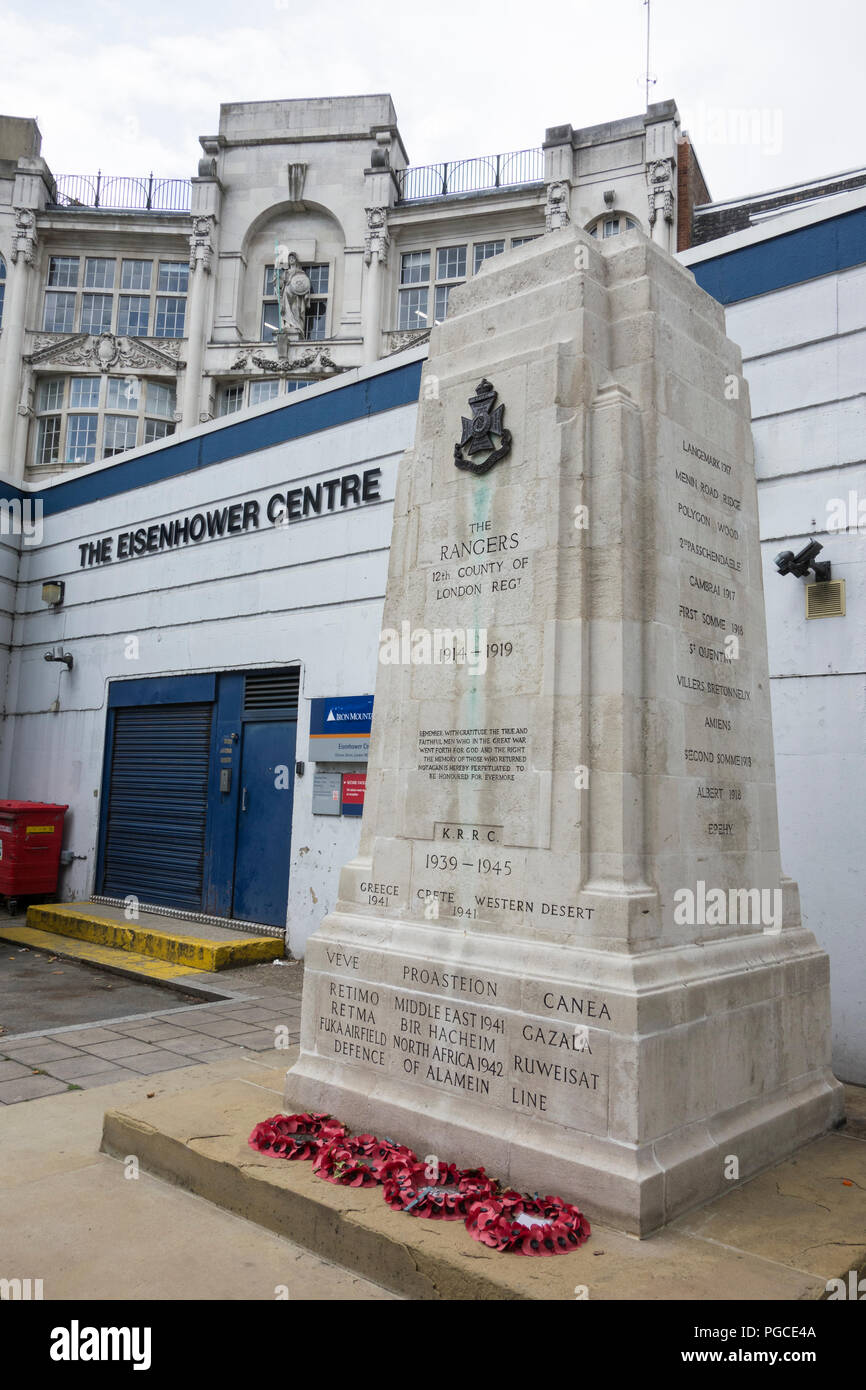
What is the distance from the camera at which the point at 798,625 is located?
23.3 ft

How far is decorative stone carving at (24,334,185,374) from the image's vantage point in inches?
1015

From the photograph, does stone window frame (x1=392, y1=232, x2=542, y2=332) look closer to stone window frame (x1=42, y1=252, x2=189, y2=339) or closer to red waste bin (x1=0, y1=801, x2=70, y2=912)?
stone window frame (x1=42, y1=252, x2=189, y2=339)

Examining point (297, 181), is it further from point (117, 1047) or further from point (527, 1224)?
point (527, 1224)

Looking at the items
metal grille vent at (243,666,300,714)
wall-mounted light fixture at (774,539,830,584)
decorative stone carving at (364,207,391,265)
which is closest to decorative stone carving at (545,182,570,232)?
decorative stone carving at (364,207,391,265)

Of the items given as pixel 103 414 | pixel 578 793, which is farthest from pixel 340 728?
pixel 103 414

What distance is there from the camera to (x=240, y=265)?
25562mm

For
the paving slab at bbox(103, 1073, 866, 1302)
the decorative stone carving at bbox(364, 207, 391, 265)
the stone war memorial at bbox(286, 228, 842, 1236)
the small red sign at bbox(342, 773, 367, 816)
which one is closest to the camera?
the paving slab at bbox(103, 1073, 866, 1302)

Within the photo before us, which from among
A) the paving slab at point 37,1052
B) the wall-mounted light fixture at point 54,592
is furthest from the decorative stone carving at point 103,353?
the paving slab at point 37,1052

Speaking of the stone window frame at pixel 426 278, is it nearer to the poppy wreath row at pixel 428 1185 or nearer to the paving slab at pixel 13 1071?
the paving slab at pixel 13 1071

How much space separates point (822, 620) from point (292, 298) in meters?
21.5

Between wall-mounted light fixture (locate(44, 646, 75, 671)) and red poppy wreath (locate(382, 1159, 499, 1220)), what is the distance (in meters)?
12.3

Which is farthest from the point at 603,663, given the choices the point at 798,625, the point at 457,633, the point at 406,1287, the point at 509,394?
the point at 798,625
